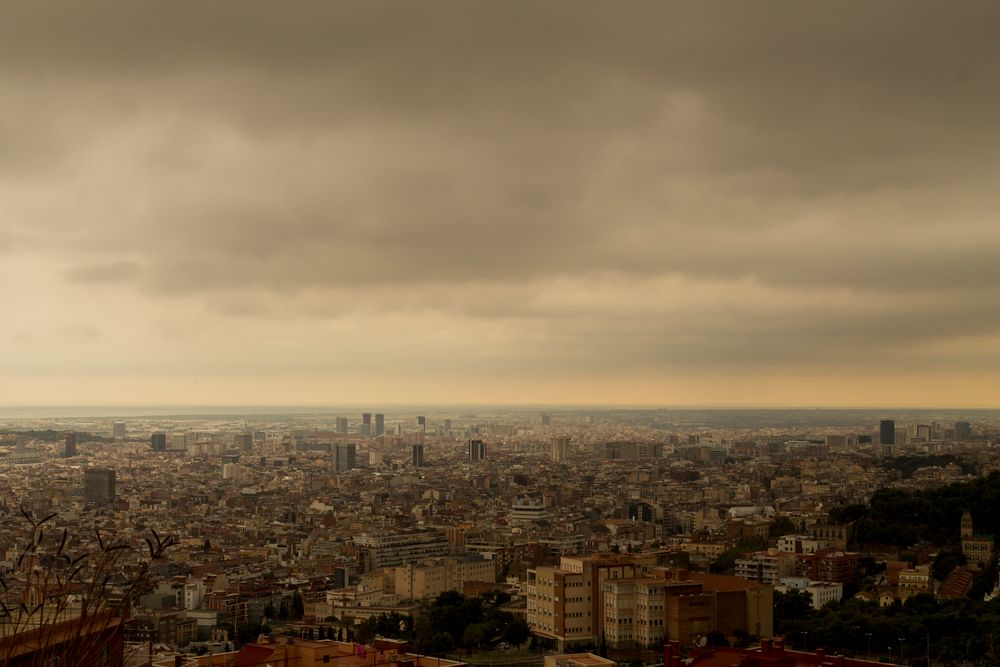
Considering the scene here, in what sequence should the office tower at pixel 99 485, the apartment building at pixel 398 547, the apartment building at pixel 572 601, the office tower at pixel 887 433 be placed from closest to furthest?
the apartment building at pixel 572 601 → the apartment building at pixel 398 547 → the office tower at pixel 99 485 → the office tower at pixel 887 433

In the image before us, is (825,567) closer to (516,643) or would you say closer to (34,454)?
(516,643)

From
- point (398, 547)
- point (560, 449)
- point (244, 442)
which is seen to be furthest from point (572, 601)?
point (560, 449)

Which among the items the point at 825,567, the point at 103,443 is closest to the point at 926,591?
the point at 825,567

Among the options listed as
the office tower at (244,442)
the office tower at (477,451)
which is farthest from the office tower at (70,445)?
the office tower at (477,451)

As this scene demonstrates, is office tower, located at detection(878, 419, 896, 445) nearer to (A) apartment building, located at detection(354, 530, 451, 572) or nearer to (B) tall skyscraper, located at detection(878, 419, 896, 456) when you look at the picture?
(B) tall skyscraper, located at detection(878, 419, 896, 456)

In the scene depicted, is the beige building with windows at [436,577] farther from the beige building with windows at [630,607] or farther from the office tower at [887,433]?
the office tower at [887,433]

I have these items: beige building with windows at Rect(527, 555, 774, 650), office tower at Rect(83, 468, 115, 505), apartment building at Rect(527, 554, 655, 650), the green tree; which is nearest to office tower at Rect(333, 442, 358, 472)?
office tower at Rect(83, 468, 115, 505)
